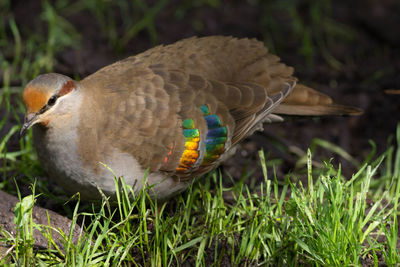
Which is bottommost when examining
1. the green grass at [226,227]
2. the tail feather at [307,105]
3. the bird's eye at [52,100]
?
the green grass at [226,227]

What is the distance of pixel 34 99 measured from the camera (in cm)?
322

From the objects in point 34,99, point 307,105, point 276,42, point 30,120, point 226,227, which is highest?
point 34,99

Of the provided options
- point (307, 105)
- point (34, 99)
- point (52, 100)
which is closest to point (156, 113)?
point (52, 100)

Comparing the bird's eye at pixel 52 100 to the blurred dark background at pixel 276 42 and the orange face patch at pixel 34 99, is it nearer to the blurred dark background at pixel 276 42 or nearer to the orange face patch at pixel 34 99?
the orange face patch at pixel 34 99

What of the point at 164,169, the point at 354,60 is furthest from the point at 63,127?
the point at 354,60

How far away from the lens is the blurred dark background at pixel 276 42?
514 centimetres

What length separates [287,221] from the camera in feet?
10.7

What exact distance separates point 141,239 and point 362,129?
114 inches

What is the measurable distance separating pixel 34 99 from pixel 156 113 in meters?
0.75

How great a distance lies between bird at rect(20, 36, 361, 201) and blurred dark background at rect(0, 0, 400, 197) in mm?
928

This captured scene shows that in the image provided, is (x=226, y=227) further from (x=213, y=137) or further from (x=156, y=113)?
(x=156, y=113)

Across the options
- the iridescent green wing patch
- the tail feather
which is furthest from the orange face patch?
the tail feather

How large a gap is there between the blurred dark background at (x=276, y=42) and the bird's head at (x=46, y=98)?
1561 mm

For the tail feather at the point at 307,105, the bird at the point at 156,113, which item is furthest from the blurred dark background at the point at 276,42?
the bird at the point at 156,113
